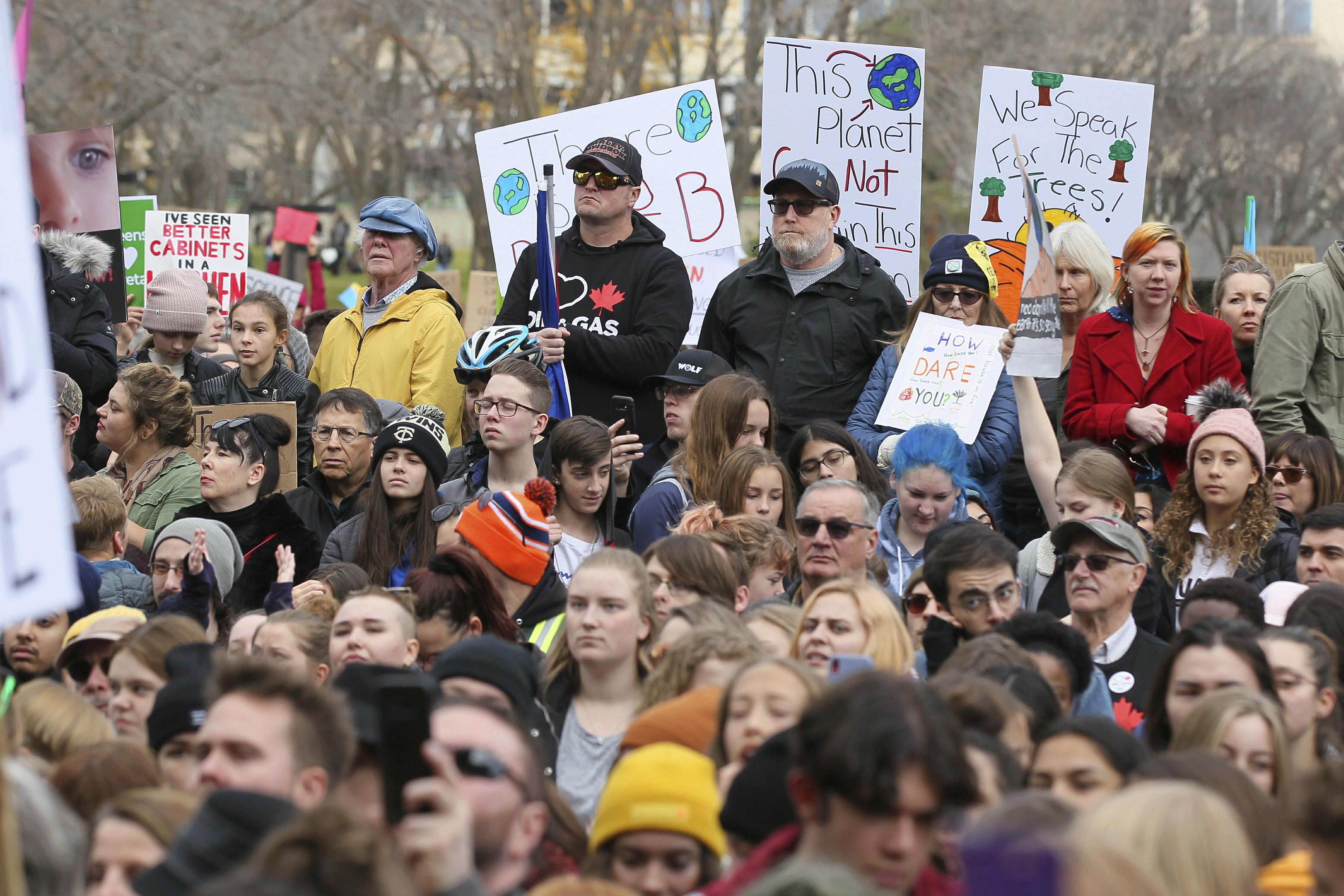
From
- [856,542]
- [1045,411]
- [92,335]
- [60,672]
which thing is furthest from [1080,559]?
[92,335]

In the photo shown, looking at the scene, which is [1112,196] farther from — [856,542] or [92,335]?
[92,335]

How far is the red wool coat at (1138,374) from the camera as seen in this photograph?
6.97 metres

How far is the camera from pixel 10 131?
272 centimetres

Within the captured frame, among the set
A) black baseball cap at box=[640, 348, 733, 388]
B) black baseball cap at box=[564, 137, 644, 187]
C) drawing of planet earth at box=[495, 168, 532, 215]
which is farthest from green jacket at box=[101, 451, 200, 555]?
drawing of planet earth at box=[495, 168, 532, 215]

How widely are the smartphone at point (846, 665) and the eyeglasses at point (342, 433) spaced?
3.52m

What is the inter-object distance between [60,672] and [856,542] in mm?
2701

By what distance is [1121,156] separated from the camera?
8.93 meters

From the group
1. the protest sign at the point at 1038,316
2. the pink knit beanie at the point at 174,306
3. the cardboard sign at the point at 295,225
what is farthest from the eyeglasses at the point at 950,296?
the cardboard sign at the point at 295,225

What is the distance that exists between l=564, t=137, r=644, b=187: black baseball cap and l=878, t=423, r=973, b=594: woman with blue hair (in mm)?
1855

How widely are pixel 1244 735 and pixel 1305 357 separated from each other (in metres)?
3.87

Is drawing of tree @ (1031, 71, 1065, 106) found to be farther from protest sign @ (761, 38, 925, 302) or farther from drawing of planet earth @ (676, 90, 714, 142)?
drawing of planet earth @ (676, 90, 714, 142)

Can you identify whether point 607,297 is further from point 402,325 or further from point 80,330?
point 80,330

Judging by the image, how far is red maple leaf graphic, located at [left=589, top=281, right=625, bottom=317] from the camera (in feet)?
24.2

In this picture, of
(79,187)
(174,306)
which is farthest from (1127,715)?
(79,187)
